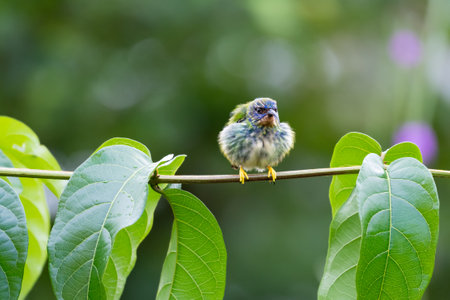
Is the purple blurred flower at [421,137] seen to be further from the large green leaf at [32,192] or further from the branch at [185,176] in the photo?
the large green leaf at [32,192]

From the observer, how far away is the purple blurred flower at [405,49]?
13.3 ft

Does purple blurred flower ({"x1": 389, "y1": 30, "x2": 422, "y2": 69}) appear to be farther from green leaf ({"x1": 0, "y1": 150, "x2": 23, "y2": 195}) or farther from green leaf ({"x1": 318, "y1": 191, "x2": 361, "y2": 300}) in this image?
green leaf ({"x1": 0, "y1": 150, "x2": 23, "y2": 195})

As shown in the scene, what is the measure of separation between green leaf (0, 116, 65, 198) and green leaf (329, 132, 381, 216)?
75 cm

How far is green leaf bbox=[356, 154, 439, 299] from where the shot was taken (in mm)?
947

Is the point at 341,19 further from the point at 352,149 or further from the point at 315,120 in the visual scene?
the point at 352,149

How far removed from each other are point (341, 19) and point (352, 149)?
20.0 ft

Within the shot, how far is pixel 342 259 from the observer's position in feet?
3.79

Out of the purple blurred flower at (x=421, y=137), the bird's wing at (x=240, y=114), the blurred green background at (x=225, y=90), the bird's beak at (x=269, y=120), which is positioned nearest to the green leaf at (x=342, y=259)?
the bird's beak at (x=269, y=120)

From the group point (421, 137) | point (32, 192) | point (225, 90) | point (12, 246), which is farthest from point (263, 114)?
point (225, 90)

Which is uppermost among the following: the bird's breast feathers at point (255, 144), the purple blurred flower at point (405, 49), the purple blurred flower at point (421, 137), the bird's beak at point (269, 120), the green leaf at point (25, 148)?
the purple blurred flower at point (405, 49)

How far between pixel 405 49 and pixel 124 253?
3.62 meters

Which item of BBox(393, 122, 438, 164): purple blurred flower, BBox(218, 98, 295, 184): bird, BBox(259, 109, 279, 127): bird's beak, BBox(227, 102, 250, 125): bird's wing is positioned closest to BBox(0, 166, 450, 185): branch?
BBox(218, 98, 295, 184): bird

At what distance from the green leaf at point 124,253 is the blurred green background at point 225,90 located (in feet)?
14.9

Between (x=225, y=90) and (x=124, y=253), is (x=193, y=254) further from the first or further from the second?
(x=225, y=90)
